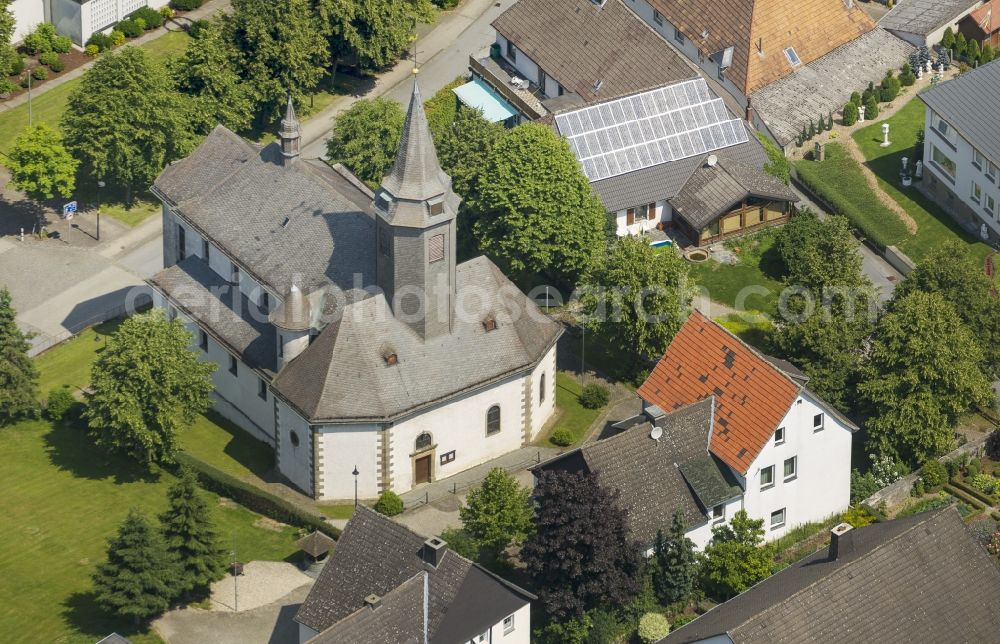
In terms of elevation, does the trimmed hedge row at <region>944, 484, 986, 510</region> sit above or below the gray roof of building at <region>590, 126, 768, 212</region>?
below

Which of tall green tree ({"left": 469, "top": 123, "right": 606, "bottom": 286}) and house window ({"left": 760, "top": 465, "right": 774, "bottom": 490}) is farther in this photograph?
tall green tree ({"left": 469, "top": 123, "right": 606, "bottom": 286})

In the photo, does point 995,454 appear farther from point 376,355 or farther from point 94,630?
point 94,630

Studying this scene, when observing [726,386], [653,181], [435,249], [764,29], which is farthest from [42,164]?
[726,386]

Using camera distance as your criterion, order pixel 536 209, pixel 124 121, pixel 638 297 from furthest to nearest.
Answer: pixel 124 121
pixel 536 209
pixel 638 297

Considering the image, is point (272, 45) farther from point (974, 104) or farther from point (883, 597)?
point (883, 597)

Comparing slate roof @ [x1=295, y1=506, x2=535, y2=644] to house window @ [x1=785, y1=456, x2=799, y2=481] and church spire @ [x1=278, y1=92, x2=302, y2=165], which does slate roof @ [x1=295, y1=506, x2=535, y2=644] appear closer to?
house window @ [x1=785, y1=456, x2=799, y2=481]

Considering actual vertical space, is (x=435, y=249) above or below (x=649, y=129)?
above

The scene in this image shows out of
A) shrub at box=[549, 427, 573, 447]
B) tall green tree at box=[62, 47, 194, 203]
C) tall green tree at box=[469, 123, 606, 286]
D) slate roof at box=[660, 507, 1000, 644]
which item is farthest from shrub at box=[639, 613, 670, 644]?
tall green tree at box=[62, 47, 194, 203]
